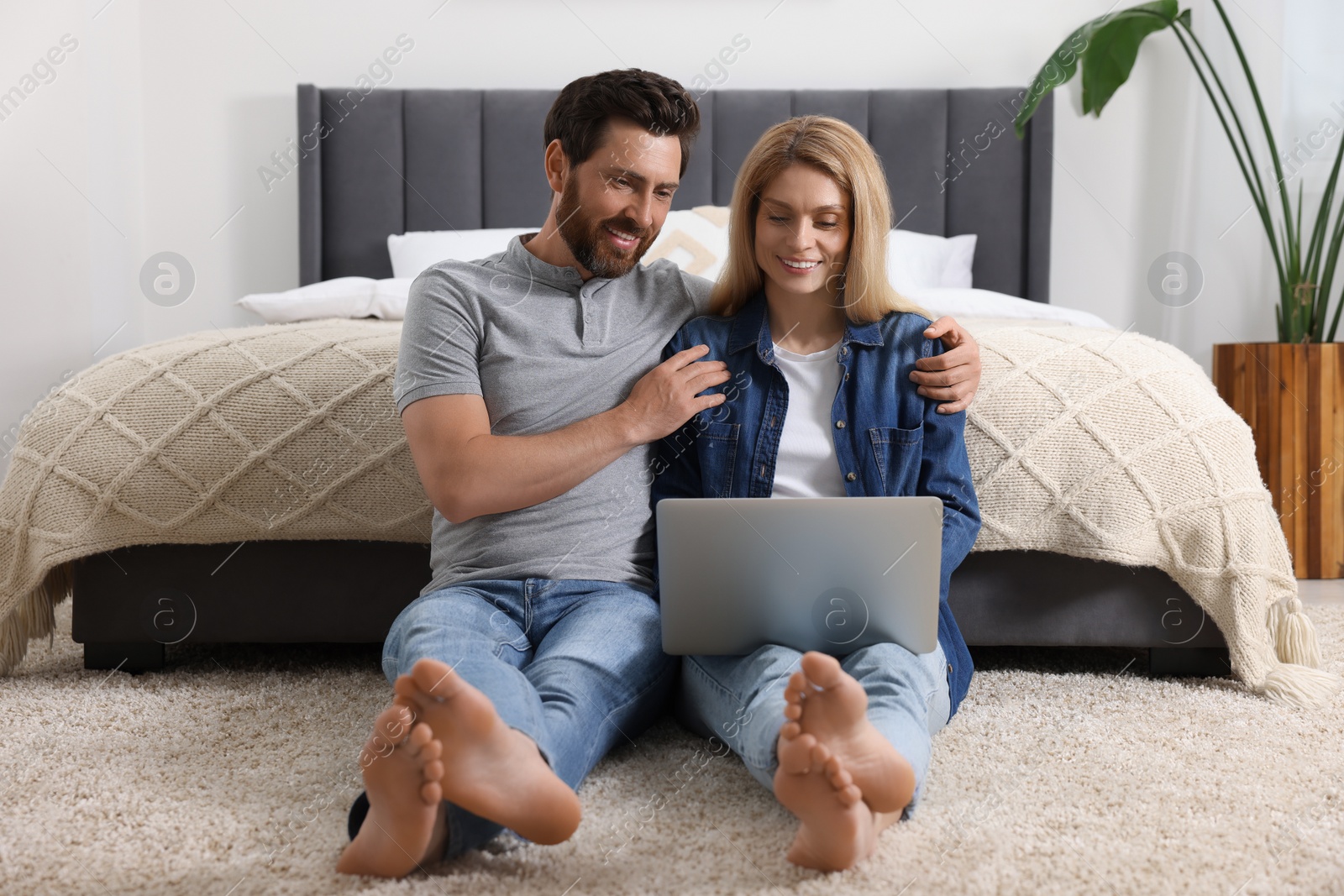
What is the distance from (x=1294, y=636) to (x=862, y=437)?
0.77 m

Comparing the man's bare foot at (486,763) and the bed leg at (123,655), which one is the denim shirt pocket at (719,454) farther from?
the bed leg at (123,655)

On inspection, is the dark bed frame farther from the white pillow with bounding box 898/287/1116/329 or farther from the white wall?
the white pillow with bounding box 898/287/1116/329

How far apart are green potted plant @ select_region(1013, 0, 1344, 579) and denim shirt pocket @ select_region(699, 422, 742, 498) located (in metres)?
1.67

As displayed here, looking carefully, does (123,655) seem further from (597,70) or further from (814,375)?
(597,70)

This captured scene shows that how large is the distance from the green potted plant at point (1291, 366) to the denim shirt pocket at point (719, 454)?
167cm

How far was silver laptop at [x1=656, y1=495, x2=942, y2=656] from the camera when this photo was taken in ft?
3.38

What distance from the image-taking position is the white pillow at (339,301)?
2.26 m

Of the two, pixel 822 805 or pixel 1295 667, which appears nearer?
pixel 822 805

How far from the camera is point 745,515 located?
1.04 meters

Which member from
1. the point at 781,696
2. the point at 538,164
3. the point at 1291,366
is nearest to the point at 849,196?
the point at 781,696

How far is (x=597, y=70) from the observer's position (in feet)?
10.7

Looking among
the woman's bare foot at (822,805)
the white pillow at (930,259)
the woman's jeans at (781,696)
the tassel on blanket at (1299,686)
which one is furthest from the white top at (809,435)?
the white pillow at (930,259)

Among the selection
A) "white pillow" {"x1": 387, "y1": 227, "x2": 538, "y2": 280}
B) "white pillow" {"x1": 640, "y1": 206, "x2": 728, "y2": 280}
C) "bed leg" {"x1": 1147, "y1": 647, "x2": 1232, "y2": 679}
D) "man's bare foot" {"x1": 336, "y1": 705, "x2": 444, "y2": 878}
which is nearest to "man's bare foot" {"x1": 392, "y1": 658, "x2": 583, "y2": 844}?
"man's bare foot" {"x1": 336, "y1": 705, "x2": 444, "y2": 878}

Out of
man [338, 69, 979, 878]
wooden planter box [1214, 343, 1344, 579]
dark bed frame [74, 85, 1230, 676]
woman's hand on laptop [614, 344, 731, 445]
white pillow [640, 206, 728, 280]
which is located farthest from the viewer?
dark bed frame [74, 85, 1230, 676]
